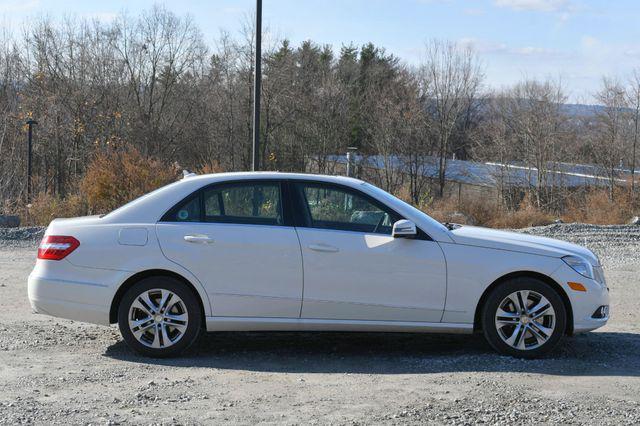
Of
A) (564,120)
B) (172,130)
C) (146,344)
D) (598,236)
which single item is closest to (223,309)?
(146,344)

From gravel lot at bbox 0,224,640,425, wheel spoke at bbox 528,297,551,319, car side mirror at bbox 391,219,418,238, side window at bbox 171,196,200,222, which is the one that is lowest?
gravel lot at bbox 0,224,640,425

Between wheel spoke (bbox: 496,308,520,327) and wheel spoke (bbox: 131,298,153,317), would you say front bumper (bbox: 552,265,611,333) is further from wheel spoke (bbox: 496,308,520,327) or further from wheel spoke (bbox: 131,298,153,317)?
wheel spoke (bbox: 131,298,153,317)

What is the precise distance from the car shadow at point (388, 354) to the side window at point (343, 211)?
3.71ft

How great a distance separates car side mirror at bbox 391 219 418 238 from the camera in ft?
22.6

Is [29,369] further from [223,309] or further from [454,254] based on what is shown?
[454,254]

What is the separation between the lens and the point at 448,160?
159 ft

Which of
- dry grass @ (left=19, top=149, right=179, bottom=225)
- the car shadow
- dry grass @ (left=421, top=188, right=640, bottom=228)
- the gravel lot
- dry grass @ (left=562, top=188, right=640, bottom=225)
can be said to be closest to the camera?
the gravel lot

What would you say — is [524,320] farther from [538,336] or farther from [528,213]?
[528,213]

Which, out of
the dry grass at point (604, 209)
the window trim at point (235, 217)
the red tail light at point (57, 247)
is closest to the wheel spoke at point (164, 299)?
the window trim at point (235, 217)

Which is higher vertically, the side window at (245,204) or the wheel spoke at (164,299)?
the side window at (245,204)

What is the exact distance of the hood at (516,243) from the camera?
7016 millimetres

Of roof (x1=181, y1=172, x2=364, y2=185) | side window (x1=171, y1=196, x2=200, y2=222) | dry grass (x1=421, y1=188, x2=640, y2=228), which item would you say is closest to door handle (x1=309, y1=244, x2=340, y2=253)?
roof (x1=181, y1=172, x2=364, y2=185)

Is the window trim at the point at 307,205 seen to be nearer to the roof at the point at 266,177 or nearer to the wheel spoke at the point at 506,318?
the roof at the point at 266,177

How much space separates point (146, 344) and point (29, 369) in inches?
36.8
